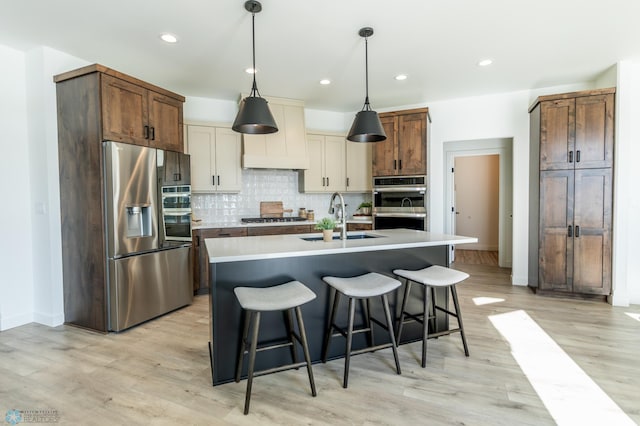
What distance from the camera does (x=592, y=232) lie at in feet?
12.4

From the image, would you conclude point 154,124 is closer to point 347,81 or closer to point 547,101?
point 347,81

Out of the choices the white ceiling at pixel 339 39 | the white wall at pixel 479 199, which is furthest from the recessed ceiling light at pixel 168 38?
the white wall at pixel 479 199

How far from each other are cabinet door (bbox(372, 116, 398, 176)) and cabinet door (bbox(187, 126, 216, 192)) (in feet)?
7.83

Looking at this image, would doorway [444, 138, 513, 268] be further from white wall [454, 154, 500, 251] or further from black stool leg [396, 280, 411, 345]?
black stool leg [396, 280, 411, 345]

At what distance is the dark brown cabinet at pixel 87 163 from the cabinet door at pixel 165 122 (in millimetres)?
120

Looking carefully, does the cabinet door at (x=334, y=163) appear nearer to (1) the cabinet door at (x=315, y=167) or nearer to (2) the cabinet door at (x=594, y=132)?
(1) the cabinet door at (x=315, y=167)

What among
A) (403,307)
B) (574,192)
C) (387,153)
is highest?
(387,153)

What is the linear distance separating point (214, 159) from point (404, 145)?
9.02ft

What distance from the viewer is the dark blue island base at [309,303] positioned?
7.10ft

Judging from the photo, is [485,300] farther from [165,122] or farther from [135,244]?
[165,122]

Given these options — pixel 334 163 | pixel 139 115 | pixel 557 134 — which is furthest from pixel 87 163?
pixel 557 134

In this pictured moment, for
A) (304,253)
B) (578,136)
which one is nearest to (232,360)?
(304,253)

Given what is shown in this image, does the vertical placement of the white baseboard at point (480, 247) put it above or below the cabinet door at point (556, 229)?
below

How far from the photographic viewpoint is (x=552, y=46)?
319cm
